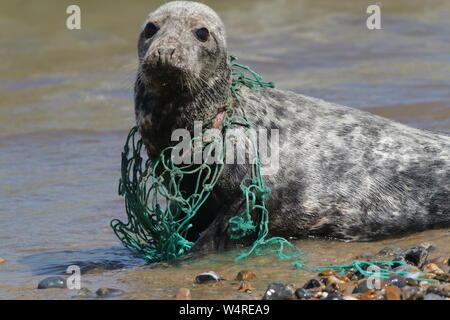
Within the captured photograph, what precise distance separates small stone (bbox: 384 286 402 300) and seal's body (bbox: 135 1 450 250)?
5.01 ft

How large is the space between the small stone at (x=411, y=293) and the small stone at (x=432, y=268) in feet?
1.59

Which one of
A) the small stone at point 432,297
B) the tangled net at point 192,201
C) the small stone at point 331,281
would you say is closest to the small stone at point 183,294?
the small stone at point 331,281

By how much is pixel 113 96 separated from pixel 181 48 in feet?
25.0

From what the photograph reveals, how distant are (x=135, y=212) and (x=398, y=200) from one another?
1.76m

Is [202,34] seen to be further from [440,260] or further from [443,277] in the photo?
[443,277]

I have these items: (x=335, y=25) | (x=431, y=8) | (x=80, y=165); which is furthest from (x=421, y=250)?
(x=431, y=8)

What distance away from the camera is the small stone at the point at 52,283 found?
17.1ft

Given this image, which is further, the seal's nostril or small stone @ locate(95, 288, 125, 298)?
the seal's nostril

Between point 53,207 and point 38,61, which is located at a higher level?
point 38,61

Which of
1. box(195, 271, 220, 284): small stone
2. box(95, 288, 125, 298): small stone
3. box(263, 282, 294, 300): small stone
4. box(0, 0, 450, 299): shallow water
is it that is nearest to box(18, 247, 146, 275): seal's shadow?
box(0, 0, 450, 299): shallow water

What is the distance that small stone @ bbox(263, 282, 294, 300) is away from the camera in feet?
15.1

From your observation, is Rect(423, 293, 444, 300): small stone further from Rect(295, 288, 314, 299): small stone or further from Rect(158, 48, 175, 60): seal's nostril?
Rect(158, 48, 175, 60): seal's nostril
